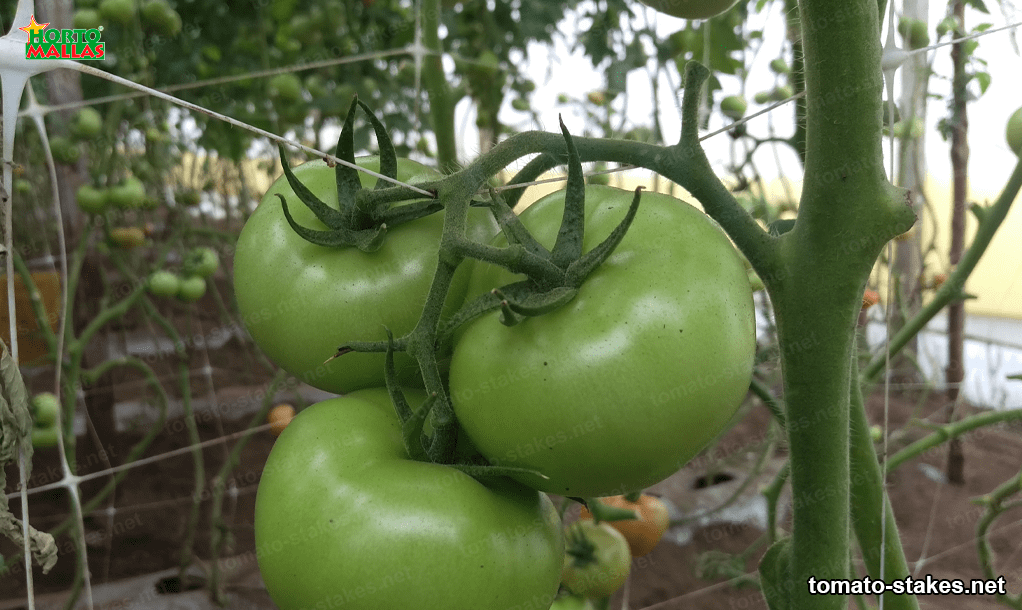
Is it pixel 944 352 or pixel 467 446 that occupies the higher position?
pixel 467 446

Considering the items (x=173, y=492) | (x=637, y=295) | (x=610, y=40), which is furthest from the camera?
(x=173, y=492)

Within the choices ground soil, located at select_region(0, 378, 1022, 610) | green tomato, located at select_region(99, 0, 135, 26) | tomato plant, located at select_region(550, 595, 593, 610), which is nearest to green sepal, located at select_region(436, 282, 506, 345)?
tomato plant, located at select_region(550, 595, 593, 610)

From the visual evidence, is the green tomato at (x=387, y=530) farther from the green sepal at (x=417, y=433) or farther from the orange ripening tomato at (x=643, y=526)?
the orange ripening tomato at (x=643, y=526)

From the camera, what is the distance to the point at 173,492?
2.04 meters

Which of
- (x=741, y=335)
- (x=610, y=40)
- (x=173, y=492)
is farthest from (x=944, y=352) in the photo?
(x=741, y=335)

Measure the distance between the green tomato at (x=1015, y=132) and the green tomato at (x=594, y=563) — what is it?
0.62m

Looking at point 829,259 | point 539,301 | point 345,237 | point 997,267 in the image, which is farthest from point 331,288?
point 997,267

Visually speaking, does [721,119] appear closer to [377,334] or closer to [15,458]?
[377,334]

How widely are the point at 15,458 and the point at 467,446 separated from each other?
0.24 meters

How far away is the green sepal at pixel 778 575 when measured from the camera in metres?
0.38

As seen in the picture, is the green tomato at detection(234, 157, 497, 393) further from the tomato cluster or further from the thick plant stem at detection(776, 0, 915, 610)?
the thick plant stem at detection(776, 0, 915, 610)

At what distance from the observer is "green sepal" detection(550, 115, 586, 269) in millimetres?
285

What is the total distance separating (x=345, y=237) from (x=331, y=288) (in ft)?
0.09

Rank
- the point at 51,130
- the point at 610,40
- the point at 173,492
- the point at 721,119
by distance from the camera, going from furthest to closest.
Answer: the point at 173,492, the point at 51,130, the point at 610,40, the point at 721,119
